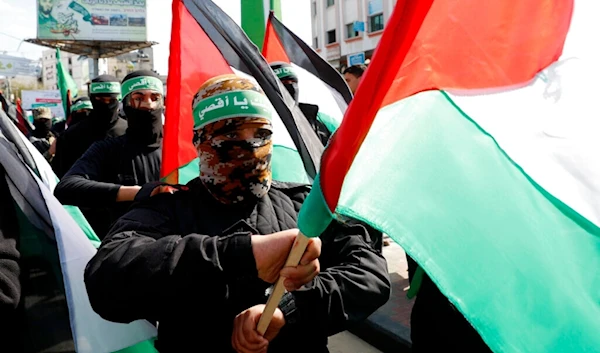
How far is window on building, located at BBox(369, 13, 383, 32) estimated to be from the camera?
101ft

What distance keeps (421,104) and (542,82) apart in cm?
25

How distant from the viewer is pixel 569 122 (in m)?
1.02

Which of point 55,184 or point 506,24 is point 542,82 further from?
point 55,184

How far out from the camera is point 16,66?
138ft

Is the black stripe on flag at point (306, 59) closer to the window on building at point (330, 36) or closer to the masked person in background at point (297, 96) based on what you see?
the masked person in background at point (297, 96)

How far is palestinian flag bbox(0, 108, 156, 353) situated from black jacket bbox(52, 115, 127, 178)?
2.47 metres

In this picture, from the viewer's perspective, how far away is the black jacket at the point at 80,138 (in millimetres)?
4141

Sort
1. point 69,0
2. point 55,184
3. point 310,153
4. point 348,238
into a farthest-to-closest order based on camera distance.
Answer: point 69,0 → point 55,184 → point 310,153 → point 348,238

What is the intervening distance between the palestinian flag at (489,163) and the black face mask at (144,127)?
222cm

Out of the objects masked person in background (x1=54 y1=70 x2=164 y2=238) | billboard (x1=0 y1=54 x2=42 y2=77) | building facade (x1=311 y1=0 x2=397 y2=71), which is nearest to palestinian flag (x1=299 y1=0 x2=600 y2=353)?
masked person in background (x1=54 y1=70 x2=164 y2=238)

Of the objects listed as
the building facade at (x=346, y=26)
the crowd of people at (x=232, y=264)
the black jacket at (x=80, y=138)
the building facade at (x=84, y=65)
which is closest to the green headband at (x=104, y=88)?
the black jacket at (x=80, y=138)

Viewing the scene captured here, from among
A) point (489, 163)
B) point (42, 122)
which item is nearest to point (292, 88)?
point (489, 163)

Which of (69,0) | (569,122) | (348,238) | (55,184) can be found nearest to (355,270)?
(348,238)

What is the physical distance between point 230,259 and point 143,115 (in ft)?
A: 7.11
